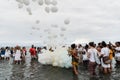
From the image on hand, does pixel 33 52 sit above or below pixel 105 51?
above

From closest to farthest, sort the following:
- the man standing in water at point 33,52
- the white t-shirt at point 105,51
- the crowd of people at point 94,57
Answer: the crowd of people at point 94,57 < the white t-shirt at point 105,51 < the man standing in water at point 33,52

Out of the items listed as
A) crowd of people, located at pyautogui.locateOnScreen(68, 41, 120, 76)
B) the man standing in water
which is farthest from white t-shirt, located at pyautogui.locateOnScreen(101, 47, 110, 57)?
the man standing in water

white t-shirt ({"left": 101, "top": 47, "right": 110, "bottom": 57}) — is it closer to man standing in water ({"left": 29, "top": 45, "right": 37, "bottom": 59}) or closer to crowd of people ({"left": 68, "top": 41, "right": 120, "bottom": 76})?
crowd of people ({"left": 68, "top": 41, "right": 120, "bottom": 76})

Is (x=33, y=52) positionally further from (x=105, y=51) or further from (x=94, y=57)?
(x=94, y=57)

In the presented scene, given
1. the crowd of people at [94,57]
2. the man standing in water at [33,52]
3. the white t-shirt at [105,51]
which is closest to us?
the crowd of people at [94,57]

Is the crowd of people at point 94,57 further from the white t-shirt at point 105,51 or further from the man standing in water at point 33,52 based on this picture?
the man standing in water at point 33,52

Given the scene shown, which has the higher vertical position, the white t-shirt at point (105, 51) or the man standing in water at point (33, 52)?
the man standing in water at point (33, 52)

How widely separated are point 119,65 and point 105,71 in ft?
18.6

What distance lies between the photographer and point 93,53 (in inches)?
662

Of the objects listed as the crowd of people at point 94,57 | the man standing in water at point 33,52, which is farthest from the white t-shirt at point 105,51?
the man standing in water at point 33,52

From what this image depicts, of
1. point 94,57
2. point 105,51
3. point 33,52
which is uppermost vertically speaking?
point 33,52

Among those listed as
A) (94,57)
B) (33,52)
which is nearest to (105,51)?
(94,57)

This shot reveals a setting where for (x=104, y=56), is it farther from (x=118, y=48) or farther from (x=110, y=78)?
(x=118, y=48)

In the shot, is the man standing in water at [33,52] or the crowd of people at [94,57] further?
the man standing in water at [33,52]
